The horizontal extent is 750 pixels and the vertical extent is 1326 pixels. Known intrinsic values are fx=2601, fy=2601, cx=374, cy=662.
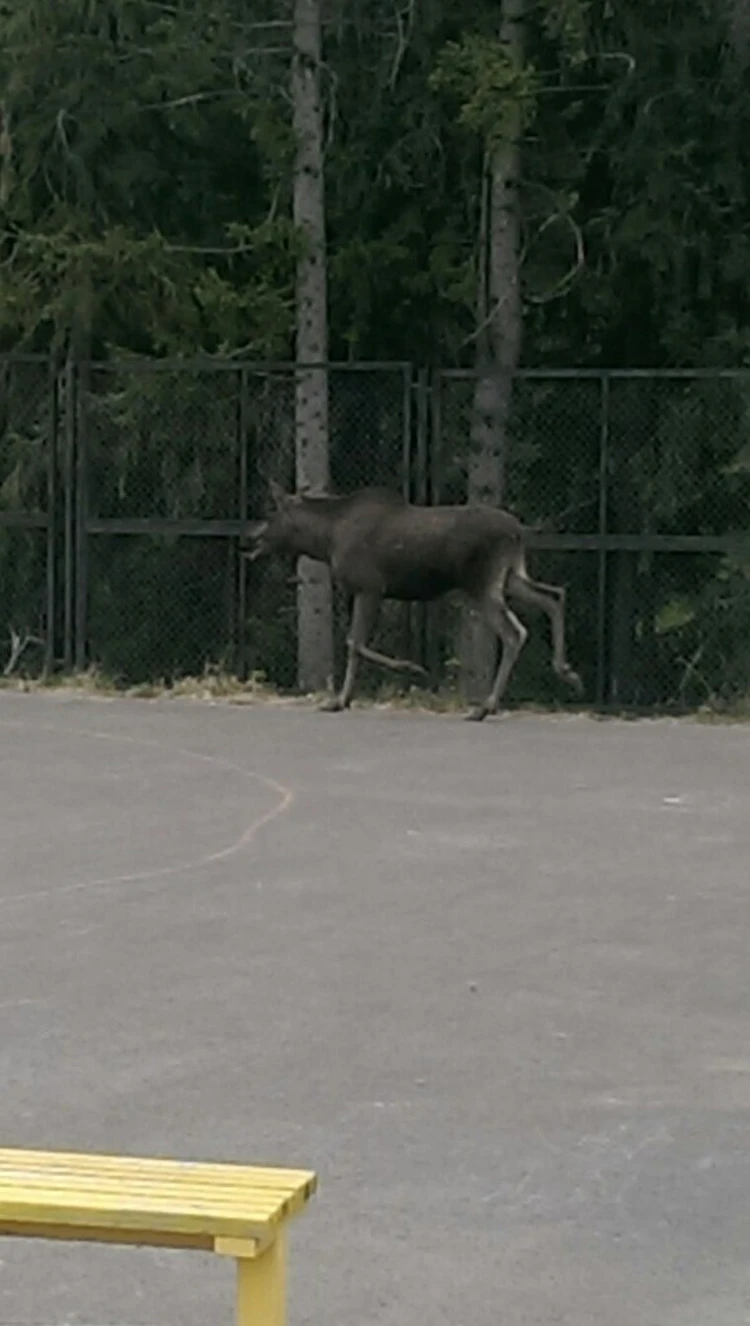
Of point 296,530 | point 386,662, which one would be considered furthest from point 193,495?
point 386,662

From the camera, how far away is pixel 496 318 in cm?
2220

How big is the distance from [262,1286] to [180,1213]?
0.71ft

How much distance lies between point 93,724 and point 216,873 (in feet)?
20.1

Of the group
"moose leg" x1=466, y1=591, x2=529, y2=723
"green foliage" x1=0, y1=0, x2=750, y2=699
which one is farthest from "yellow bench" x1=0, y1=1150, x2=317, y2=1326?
"green foliage" x1=0, y1=0, x2=750, y2=699

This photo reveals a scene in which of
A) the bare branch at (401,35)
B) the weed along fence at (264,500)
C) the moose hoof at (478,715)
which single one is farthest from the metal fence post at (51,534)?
the moose hoof at (478,715)

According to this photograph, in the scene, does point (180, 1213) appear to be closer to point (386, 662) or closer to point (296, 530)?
point (386, 662)

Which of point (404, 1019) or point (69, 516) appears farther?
point (69, 516)

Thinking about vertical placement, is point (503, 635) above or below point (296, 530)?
below

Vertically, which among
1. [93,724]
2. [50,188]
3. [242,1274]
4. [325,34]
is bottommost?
[93,724]

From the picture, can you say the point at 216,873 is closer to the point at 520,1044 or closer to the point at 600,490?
the point at 520,1044

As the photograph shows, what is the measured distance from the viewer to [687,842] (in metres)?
12.6

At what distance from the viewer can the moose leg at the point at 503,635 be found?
57.5ft

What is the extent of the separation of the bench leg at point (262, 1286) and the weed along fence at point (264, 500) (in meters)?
15.3

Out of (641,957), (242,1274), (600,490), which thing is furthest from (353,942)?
(600,490)
